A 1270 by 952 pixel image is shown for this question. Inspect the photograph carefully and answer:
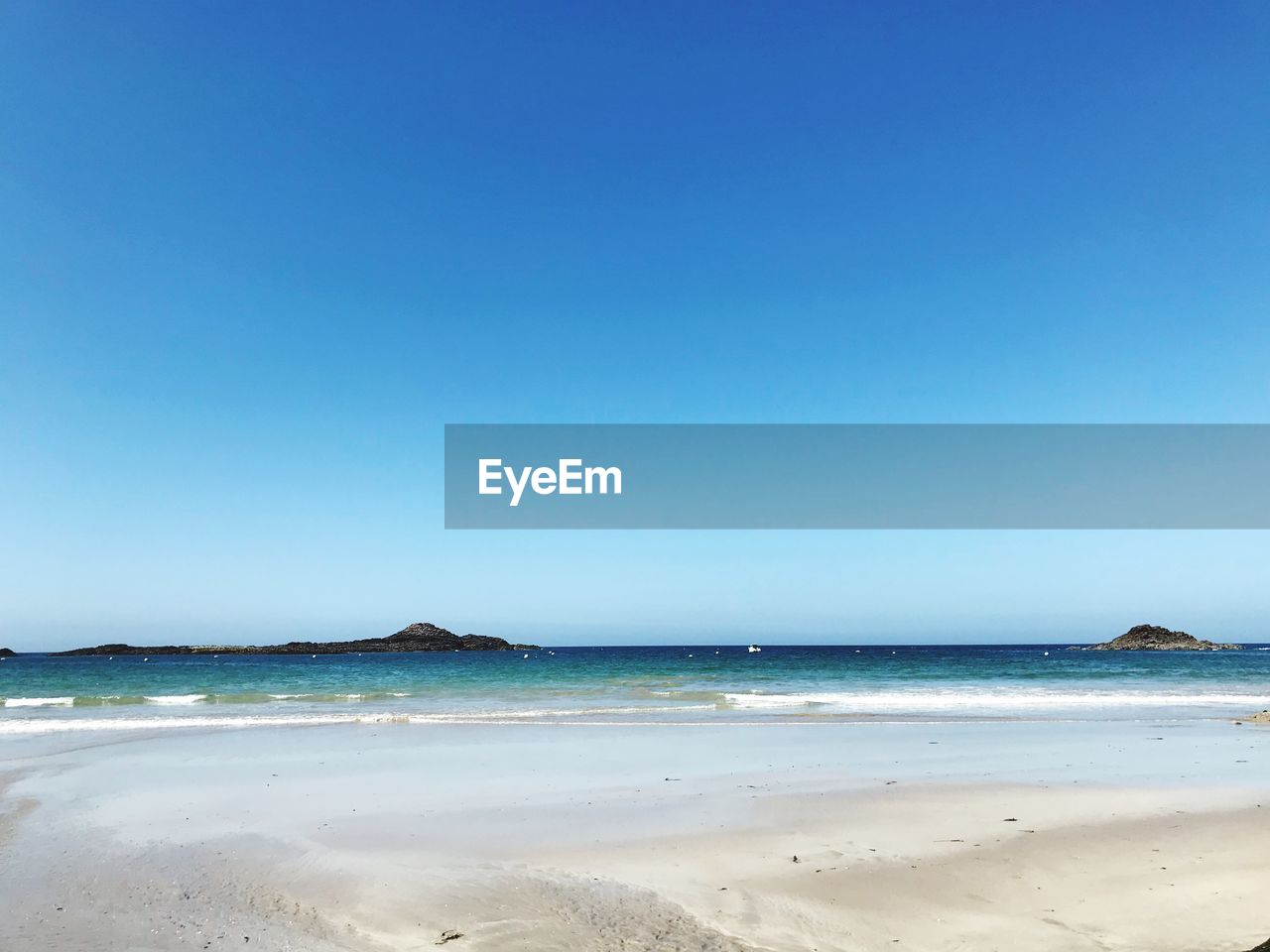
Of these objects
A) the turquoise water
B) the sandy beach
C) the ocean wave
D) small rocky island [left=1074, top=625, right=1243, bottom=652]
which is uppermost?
the sandy beach

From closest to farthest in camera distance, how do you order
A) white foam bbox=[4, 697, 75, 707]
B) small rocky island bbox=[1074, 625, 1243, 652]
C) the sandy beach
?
the sandy beach < white foam bbox=[4, 697, 75, 707] < small rocky island bbox=[1074, 625, 1243, 652]

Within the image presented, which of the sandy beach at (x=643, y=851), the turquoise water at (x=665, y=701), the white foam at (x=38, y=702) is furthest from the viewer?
the white foam at (x=38, y=702)

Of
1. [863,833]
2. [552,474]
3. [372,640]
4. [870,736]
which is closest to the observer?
[863,833]

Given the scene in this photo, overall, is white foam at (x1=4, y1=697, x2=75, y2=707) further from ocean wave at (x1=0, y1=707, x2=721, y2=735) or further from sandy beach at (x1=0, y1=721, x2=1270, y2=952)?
sandy beach at (x1=0, y1=721, x2=1270, y2=952)

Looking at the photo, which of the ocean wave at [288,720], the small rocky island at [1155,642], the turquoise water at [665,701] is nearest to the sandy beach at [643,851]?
the ocean wave at [288,720]

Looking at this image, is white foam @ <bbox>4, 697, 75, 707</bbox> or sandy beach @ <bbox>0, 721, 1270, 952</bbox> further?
white foam @ <bbox>4, 697, 75, 707</bbox>

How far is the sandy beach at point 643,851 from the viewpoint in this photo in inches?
224

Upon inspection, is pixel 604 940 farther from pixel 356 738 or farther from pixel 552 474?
pixel 552 474

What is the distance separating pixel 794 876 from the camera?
6.83 m

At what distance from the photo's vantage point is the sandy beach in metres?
5.70

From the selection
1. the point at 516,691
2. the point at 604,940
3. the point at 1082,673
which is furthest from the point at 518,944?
the point at 1082,673

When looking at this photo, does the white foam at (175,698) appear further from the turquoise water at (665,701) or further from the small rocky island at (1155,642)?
the small rocky island at (1155,642)

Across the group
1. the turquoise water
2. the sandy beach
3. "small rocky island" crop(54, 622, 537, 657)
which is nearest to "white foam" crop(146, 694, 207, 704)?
the turquoise water

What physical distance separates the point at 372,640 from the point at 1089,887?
163304mm
